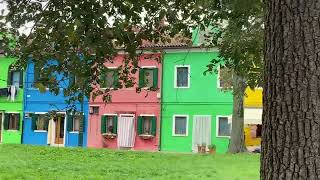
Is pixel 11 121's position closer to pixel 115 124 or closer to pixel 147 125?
pixel 115 124

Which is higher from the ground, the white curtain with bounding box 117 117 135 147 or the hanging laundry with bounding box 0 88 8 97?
the hanging laundry with bounding box 0 88 8 97

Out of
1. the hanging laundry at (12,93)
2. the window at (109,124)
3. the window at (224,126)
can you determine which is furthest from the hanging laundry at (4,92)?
the window at (224,126)

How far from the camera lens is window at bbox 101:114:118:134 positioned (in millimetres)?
33500

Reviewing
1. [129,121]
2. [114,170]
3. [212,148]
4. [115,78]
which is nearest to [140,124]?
[129,121]

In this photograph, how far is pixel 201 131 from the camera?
31.6 meters

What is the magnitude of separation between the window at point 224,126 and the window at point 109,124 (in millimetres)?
5984

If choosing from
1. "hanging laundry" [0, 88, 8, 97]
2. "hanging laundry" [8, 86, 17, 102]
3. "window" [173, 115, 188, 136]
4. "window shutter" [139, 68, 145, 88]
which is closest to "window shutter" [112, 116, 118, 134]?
"window" [173, 115, 188, 136]

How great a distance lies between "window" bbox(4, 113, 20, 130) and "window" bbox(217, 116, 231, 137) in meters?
12.6

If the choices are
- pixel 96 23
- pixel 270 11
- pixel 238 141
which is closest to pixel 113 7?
pixel 96 23

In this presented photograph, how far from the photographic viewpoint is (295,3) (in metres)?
3.36

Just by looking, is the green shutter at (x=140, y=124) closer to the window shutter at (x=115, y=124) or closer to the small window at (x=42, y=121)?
the window shutter at (x=115, y=124)

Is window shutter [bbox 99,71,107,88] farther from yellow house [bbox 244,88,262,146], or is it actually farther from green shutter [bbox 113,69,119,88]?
yellow house [bbox 244,88,262,146]

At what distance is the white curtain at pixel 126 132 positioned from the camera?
32862mm

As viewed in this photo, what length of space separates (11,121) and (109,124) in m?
6.72
